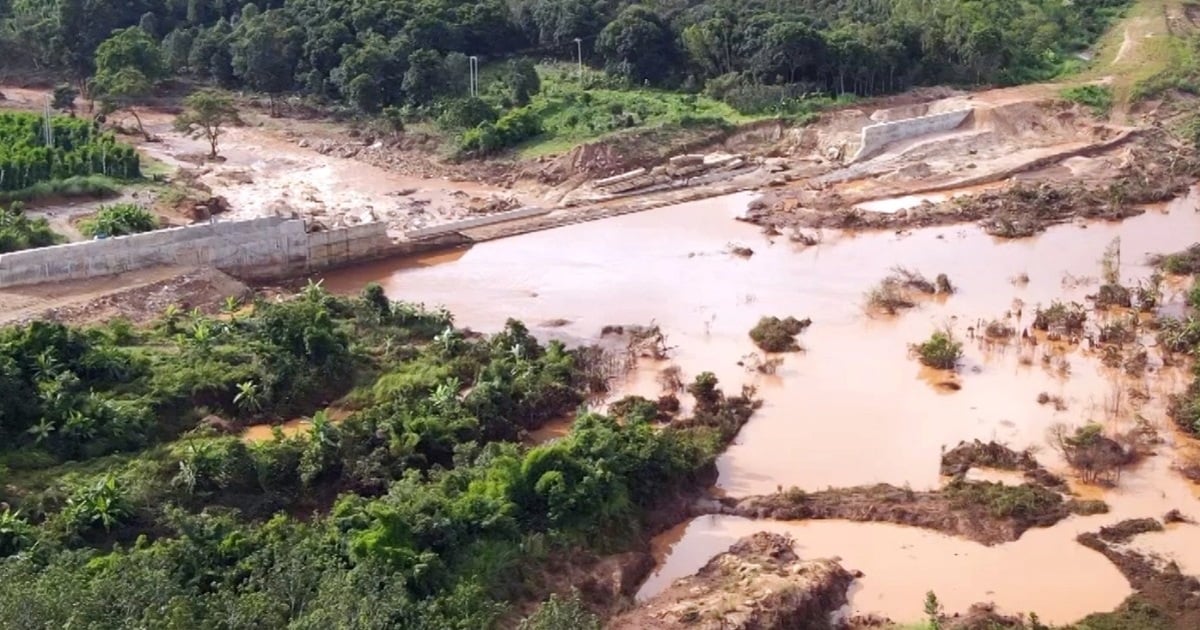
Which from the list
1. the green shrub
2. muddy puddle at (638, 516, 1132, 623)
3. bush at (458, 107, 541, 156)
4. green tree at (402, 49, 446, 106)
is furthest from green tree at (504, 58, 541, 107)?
the green shrub

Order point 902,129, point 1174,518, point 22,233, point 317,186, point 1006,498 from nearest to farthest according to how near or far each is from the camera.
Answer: point 1174,518 < point 1006,498 < point 22,233 < point 317,186 < point 902,129

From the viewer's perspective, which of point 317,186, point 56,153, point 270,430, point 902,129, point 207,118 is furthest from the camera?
point 902,129

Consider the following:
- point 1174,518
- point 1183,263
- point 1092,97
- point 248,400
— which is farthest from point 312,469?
point 1092,97

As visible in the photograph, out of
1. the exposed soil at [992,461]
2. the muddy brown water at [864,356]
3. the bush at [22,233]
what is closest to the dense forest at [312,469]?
the muddy brown water at [864,356]

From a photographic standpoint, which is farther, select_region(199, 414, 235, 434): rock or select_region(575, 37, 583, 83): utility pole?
select_region(575, 37, 583, 83): utility pole

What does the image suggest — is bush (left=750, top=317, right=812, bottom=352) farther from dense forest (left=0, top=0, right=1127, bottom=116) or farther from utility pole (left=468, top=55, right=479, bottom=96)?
utility pole (left=468, top=55, right=479, bottom=96)

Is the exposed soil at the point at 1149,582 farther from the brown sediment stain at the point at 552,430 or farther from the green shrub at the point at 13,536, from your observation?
the green shrub at the point at 13,536

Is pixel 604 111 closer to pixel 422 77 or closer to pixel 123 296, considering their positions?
pixel 422 77
